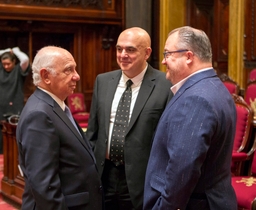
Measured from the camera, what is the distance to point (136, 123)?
253 centimetres

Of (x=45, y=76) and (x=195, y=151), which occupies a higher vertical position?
(x=45, y=76)

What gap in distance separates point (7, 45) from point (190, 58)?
6.84 m

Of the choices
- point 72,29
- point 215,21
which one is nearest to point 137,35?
point 72,29

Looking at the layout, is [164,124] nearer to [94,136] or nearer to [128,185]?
[128,185]

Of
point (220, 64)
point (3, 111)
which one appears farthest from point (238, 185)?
point (220, 64)

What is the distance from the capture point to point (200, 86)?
6.01 ft

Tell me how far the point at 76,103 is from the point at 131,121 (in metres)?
5.56

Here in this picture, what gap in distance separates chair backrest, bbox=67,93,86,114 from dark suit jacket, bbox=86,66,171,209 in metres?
5.22

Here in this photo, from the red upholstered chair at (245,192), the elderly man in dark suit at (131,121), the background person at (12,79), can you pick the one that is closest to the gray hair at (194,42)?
the elderly man in dark suit at (131,121)

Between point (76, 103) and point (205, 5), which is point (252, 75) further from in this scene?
point (76, 103)

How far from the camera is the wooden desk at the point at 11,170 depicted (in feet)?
14.6

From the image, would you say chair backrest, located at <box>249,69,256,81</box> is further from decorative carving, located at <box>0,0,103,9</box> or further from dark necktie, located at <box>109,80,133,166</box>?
dark necktie, located at <box>109,80,133,166</box>

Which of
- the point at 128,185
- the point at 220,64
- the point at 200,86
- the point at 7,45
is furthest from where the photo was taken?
the point at 220,64

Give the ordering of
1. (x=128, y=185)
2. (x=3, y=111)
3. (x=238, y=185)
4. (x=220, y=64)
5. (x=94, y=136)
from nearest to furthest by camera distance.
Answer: (x=128, y=185) → (x=94, y=136) → (x=238, y=185) → (x=3, y=111) → (x=220, y=64)
